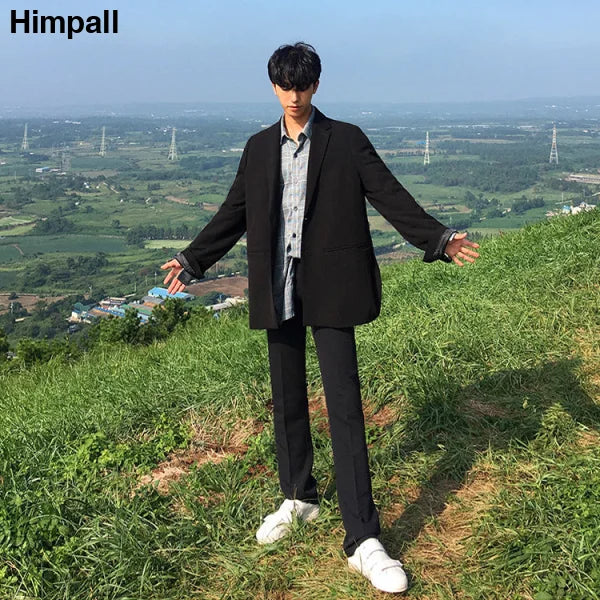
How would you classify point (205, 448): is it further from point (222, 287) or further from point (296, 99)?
point (222, 287)

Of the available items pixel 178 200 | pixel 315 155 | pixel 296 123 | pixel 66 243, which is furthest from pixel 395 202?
pixel 178 200

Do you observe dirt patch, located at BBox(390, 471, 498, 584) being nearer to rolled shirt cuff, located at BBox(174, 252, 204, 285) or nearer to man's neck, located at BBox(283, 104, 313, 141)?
rolled shirt cuff, located at BBox(174, 252, 204, 285)

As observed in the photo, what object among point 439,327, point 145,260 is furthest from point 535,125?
point 439,327

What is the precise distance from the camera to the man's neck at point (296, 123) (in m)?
2.76

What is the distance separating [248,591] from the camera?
2842 mm

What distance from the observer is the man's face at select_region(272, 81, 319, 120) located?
2.66m

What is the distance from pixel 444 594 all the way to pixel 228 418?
186 cm

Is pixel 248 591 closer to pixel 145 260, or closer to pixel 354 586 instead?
pixel 354 586

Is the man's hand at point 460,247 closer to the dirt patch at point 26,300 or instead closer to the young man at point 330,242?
the young man at point 330,242

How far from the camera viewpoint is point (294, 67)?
2.60 m

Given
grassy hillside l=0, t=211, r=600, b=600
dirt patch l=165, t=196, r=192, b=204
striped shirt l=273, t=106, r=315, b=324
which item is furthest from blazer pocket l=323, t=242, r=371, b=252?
dirt patch l=165, t=196, r=192, b=204

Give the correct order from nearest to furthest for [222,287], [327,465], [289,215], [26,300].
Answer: [289,215] < [327,465] < [222,287] < [26,300]

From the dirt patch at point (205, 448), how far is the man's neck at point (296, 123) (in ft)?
6.07

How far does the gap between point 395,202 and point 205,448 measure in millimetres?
1953
